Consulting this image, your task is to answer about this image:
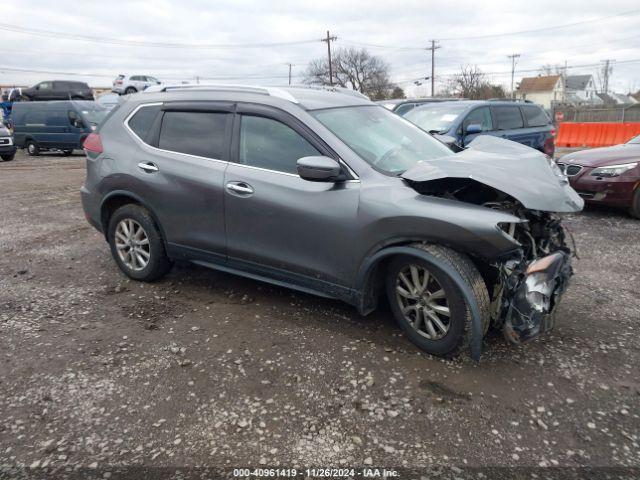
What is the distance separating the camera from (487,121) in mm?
9258

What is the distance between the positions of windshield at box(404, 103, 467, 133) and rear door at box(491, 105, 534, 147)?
80cm

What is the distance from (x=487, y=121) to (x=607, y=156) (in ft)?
8.40

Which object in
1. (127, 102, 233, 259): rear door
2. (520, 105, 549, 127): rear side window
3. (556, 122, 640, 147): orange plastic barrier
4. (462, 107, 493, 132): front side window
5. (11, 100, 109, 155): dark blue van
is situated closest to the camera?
(127, 102, 233, 259): rear door

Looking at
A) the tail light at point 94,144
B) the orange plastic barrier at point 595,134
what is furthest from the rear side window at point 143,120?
the orange plastic barrier at point 595,134

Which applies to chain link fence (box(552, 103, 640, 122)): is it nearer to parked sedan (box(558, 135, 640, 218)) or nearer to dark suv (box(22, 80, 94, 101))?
parked sedan (box(558, 135, 640, 218))

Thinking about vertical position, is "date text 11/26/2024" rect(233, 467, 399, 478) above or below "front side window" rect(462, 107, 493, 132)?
below

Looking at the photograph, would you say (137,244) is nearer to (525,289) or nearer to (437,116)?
(525,289)

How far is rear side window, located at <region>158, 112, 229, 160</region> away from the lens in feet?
13.0

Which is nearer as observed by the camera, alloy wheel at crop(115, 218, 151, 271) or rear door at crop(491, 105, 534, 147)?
alloy wheel at crop(115, 218, 151, 271)

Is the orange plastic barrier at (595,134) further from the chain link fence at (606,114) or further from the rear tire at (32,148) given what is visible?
the rear tire at (32,148)

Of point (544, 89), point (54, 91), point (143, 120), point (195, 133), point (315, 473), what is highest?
point (544, 89)

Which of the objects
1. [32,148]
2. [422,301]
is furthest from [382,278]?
[32,148]

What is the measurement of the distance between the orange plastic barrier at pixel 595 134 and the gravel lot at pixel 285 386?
56.0 feet

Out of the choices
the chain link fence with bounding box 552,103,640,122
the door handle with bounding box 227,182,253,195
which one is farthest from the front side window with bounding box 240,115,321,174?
the chain link fence with bounding box 552,103,640,122
